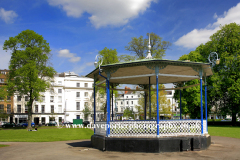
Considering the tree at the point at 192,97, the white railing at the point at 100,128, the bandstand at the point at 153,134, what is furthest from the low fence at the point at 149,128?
the tree at the point at 192,97

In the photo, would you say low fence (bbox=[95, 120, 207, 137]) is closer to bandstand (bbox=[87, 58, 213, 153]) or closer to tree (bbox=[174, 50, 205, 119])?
bandstand (bbox=[87, 58, 213, 153])

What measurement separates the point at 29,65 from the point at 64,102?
→ 33.3 meters

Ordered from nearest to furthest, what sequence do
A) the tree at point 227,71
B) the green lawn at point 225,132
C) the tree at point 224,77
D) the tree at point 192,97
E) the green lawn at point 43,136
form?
the green lawn at point 43,136
the green lawn at point 225,132
the tree at point 227,71
the tree at point 224,77
the tree at point 192,97

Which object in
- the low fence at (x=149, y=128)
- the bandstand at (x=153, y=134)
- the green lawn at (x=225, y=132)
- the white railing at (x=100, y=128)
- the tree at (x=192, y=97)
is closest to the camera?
the bandstand at (x=153, y=134)

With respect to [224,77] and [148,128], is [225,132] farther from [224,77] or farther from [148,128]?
[148,128]

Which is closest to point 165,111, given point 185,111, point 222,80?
point 185,111

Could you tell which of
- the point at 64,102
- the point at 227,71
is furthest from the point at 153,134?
the point at 64,102

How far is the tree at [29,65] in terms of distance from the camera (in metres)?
42.0

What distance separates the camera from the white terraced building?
7062cm

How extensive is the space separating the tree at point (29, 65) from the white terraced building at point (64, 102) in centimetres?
2529

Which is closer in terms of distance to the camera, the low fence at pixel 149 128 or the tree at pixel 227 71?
the low fence at pixel 149 128

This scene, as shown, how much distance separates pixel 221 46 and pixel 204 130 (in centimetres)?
3217

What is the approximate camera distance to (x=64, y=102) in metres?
73.8

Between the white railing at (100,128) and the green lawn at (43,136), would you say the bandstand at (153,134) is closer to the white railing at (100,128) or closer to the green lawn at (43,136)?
the white railing at (100,128)
